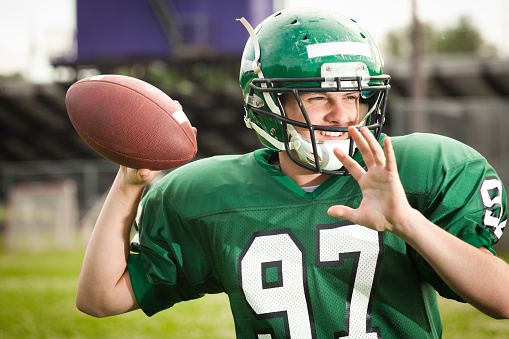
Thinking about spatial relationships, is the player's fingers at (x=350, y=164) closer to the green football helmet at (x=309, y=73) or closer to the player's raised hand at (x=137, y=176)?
the green football helmet at (x=309, y=73)

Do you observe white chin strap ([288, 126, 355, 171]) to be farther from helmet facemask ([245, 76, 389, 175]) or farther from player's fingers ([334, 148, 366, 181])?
player's fingers ([334, 148, 366, 181])

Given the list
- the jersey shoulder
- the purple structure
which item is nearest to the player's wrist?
the jersey shoulder

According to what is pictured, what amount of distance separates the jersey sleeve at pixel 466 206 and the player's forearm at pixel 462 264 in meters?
0.10

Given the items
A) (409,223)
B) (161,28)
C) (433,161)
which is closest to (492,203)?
(433,161)

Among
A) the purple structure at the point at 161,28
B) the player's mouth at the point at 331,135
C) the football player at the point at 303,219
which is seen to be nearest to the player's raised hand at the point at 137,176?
the football player at the point at 303,219

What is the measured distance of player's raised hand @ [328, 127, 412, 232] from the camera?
165 centimetres

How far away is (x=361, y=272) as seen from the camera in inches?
78.9

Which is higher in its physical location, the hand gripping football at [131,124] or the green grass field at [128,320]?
the hand gripping football at [131,124]

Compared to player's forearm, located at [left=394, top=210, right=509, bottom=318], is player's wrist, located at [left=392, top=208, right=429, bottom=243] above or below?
above

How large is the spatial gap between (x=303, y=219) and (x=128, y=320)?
3411 mm

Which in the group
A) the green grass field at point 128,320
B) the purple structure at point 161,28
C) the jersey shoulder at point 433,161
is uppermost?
the jersey shoulder at point 433,161

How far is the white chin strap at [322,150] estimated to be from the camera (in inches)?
79.6

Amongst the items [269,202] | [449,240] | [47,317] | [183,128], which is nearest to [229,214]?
[269,202]

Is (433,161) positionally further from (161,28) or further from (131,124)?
(161,28)
